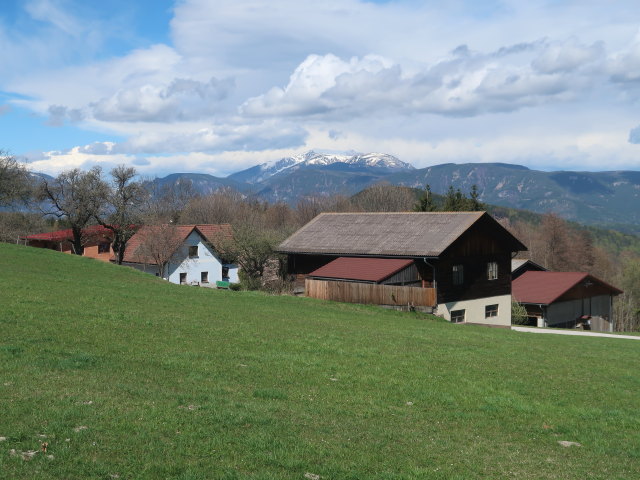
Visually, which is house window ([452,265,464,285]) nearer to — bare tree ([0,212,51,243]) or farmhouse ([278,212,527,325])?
farmhouse ([278,212,527,325])

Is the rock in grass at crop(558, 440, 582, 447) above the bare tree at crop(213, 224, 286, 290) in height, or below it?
below

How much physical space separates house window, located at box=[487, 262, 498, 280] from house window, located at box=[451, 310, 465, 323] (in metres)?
4.58

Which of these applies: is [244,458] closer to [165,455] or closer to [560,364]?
[165,455]

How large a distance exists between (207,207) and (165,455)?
371 feet

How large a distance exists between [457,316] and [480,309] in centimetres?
304

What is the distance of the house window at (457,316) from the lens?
Result: 43.1m

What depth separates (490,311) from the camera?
46.8m

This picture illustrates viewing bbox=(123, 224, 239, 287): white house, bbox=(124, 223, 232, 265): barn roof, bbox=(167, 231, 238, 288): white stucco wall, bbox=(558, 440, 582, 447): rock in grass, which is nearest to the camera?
bbox=(558, 440, 582, 447): rock in grass

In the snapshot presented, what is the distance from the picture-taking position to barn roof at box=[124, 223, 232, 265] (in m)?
62.4

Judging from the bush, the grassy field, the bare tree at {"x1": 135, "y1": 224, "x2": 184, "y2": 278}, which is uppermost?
the bare tree at {"x1": 135, "y1": 224, "x2": 184, "y2": 278}

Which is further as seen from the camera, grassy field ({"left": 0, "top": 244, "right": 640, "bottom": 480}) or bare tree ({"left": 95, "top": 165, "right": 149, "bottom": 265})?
bare tree ({"left": 95, "top": 165, "right": 149, "bottom": 265})

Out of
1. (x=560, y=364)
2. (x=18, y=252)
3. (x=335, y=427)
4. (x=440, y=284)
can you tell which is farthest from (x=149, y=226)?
(x=335, y=427)

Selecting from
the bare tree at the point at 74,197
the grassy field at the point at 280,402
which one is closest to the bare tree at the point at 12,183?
the bare tree at the point at 74,197

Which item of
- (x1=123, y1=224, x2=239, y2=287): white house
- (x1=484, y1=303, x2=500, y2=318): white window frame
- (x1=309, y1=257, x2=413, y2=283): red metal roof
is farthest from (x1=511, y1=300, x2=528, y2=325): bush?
(x1=123, y1=224, x2=239, y2=287): white house
